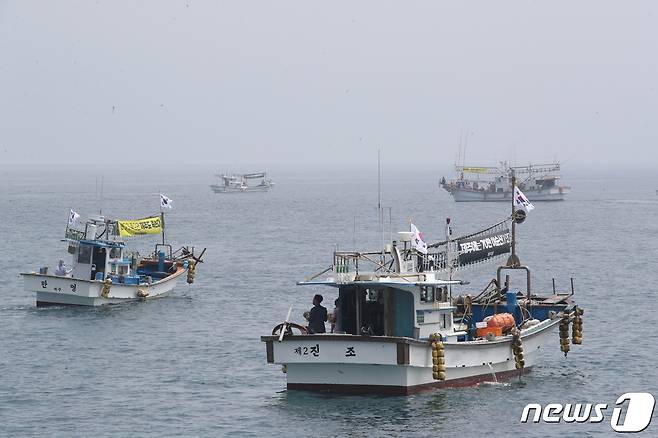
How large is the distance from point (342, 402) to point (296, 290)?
3442cm

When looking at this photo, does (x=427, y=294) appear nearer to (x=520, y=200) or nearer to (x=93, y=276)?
(x=520, y=200)

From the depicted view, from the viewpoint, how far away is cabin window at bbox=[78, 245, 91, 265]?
65.1m

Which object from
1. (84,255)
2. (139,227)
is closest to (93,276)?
(84,255)

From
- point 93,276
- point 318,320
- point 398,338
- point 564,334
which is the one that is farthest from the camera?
point 93,276

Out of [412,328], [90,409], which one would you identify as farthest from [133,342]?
[412,328]

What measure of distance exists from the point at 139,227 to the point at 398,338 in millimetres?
35094

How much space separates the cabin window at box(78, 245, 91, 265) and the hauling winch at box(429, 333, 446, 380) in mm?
29151

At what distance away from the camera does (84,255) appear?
6531 centimetres

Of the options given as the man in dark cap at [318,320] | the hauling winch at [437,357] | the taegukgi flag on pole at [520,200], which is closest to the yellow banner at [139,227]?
the taegukgi flag on pole at [520,200]

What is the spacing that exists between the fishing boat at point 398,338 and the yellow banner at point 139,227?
92.1 feet

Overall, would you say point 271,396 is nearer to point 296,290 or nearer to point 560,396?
point 560,396

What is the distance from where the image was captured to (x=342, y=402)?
40.1 metres

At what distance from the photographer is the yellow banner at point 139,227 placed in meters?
70.0

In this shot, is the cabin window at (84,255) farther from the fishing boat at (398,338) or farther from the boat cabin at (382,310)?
the boat cabin at (382,310)
